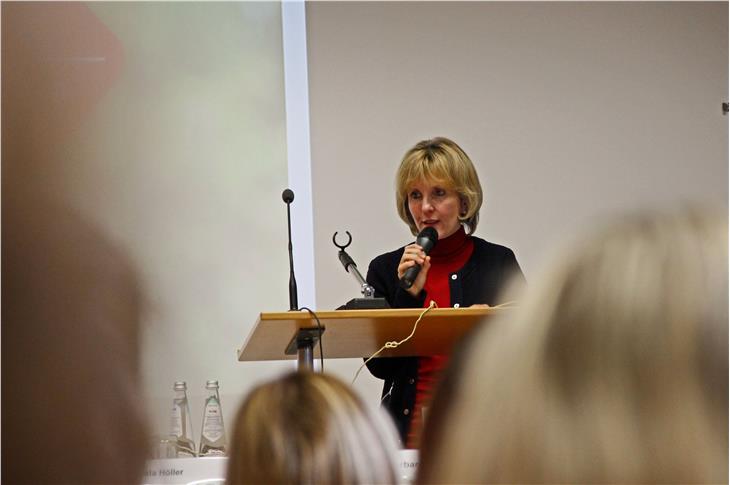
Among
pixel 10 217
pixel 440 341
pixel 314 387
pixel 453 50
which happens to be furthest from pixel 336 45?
pixel 314 387

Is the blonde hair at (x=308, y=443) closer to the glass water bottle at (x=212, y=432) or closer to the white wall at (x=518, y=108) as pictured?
the glass water bottle at (x=212, y=432)

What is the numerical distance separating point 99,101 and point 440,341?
1.95 meters

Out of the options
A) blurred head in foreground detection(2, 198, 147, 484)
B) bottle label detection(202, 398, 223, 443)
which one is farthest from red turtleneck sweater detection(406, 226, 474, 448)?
blurred head in foreground detection(2, 198, 147, 484)

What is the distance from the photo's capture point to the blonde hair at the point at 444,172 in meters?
2.93

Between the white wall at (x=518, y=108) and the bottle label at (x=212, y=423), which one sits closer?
the bottle label at (x=212, y=423)

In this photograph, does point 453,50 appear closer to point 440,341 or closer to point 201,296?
point 201,296

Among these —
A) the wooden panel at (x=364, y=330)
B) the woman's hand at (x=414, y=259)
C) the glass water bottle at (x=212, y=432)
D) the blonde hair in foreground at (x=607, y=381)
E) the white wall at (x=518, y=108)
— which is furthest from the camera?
the white wall at (x=518, y=108)

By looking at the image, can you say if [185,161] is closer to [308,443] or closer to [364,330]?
[364,330]

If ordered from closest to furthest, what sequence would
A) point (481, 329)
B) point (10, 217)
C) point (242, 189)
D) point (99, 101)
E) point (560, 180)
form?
point (481, 329), point (10, 217), point (99, 101), point (242, 189), point (560, 180)

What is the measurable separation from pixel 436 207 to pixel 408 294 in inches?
15.0

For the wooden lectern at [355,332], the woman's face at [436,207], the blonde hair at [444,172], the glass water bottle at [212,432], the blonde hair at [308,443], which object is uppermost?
the blonde hair at [444,172]

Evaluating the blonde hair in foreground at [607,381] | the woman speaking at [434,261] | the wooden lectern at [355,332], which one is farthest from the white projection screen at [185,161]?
the blonde hair in foreground at [607,381]

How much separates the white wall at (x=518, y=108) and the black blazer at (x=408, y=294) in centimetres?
119

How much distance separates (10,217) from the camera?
2953mm
